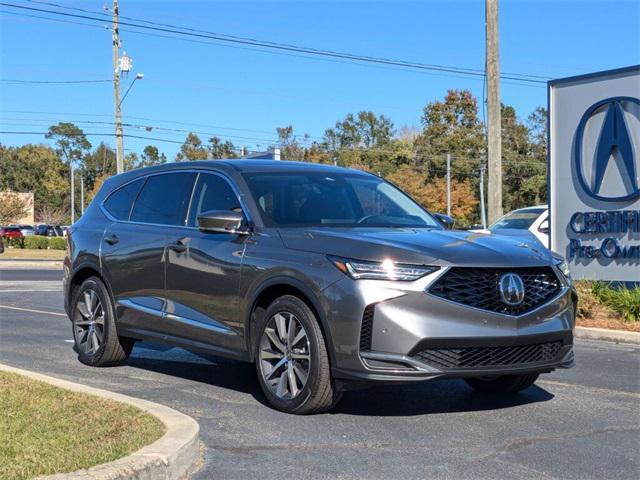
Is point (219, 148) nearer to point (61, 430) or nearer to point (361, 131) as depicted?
point (361, 131)

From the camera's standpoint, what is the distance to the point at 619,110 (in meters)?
13.0

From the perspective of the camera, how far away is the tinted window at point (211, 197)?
691 cm

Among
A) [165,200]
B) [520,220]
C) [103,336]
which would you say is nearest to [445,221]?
[165,200]

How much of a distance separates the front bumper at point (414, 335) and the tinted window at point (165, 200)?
89.6 inches

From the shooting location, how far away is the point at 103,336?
8078 mm

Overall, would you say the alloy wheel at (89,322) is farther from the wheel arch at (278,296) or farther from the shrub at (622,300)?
the shrub at (622,300)

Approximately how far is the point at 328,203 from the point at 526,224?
12.2 metres

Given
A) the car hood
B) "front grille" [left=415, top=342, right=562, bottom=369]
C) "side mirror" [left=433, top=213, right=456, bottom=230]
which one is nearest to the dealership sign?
"side mirror" [left=433, top=213, right=456, bottom=230]

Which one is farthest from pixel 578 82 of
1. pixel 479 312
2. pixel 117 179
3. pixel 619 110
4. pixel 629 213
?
pixel 479 312

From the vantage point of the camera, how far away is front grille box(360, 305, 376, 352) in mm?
5422

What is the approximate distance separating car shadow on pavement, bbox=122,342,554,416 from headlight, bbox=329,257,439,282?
124 cm

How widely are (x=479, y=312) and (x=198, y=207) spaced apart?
2800mm

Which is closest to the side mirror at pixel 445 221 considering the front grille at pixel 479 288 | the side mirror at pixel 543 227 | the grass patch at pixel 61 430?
the front grille at pixel 479 288

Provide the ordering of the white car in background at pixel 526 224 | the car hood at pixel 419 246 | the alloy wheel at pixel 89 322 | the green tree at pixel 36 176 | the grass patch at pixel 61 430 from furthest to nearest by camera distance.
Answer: the green tree at pixel 36 176 < the white car in background at pixel 526 224 < the alloy wheel at pixel 89 322 < the car hood at pixel 419 246 < the grass patch at pixel 61 430
